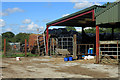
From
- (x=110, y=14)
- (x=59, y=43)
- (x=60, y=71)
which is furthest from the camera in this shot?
(x=59, y=43)

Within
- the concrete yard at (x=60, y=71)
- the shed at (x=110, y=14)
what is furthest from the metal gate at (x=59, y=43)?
the concrete yard at (x=60, y=71)

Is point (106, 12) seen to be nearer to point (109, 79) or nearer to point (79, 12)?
point (79, 12)

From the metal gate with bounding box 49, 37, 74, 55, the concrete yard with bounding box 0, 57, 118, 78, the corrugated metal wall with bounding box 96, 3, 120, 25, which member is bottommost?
the concrete yard with bounding box 0, 57, 118, 78

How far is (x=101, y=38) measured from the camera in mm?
35188

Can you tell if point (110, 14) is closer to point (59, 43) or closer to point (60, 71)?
point (60, 71)

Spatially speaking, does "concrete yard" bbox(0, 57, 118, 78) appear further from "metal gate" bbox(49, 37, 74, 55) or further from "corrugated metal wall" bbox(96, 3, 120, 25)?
"metal gate" bbox(49, 37, 74, 55)

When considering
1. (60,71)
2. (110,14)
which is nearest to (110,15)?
(110,14)

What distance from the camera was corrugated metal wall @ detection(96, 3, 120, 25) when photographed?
51.6 feet

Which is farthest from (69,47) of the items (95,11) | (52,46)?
(95,11)

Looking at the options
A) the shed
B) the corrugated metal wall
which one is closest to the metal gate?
the shed

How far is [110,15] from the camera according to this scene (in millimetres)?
16375

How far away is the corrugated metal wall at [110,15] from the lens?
15.7 metres

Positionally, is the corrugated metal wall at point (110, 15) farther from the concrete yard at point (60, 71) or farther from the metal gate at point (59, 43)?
the metal gate at point (59, 43)

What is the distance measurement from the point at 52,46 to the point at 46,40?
4.60 ft
